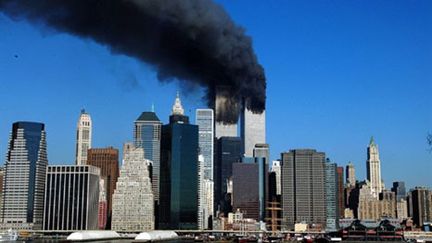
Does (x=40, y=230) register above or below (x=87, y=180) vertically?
below

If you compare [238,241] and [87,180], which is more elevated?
[87,180]

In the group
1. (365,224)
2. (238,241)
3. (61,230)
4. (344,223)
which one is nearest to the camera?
(365,224)

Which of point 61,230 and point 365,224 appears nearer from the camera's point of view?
point 365,224

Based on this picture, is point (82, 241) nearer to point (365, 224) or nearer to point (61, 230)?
point (365, 224)

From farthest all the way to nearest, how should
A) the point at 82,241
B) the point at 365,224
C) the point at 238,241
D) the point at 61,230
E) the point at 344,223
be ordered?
the point at 61,230, the point at 344,223, the point at 238,241, the point at 365,224, the point at 82,241

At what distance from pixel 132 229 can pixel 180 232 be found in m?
15.0

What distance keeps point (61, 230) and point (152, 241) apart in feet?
284

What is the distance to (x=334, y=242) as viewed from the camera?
108 metres

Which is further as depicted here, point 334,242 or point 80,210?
point 80,210

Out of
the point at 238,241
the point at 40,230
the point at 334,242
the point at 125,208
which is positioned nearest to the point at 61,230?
the point at 40,230

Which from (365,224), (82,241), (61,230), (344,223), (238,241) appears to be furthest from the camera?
(61,230)

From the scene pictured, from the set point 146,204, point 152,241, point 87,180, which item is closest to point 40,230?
point 87,180

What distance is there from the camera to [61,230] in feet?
637

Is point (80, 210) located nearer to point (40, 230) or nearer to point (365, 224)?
point (40, 230)
